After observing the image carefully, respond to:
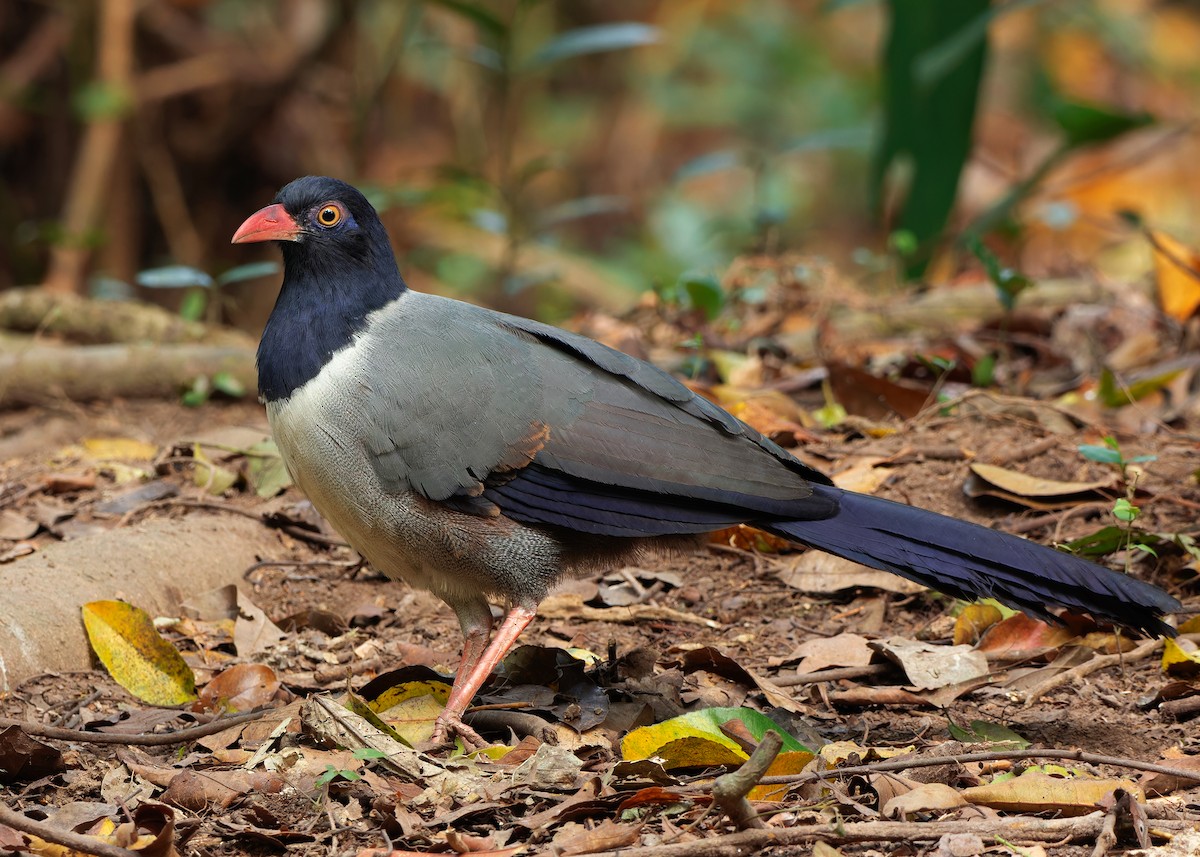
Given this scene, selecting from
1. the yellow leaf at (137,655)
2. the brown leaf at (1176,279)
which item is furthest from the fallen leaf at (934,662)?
the brown leaf at (1176,279)

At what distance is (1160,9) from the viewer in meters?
13.7

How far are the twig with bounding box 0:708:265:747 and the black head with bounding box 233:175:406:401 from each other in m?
0.88

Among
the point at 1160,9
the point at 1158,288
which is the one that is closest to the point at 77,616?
the point at 1158,288

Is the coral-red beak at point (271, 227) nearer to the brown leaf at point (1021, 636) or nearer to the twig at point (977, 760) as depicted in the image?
the twig at point (977, 760)

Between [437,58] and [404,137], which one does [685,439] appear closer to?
[437,58]

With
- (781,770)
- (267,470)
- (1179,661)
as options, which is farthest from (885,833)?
(267,470)

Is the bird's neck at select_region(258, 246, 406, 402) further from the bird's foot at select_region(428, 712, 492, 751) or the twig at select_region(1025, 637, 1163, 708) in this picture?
the twig at select_region(1025, 637, 1163, 708)

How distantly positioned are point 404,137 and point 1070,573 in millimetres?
10133

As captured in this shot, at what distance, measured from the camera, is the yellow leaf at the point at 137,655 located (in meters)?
3.59

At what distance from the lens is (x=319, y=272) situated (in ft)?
12.4

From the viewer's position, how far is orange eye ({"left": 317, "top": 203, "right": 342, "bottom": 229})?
3.82 metres

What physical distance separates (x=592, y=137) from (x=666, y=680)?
9891 millimetres

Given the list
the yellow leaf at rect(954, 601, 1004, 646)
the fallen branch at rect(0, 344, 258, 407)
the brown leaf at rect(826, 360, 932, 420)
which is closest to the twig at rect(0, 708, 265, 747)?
the yellow leaf at rect(954, 601, 1004, 646)

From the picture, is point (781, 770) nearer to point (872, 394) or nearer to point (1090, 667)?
point (1090, 667)
